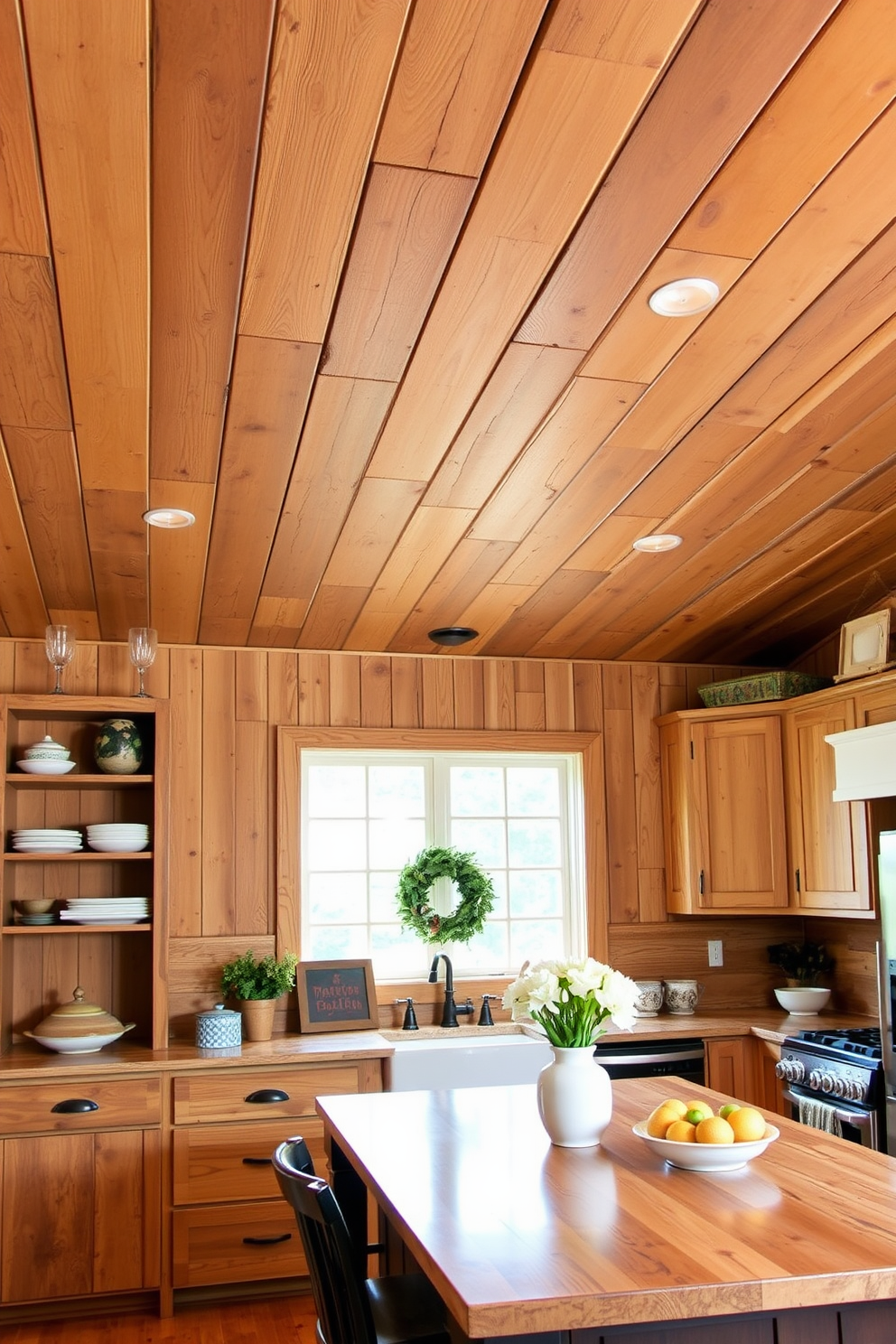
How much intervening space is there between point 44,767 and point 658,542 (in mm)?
2368

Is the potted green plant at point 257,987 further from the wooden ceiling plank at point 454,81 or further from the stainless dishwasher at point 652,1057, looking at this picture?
the wooden ceiling plank at point 454,81

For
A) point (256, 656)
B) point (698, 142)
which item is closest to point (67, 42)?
point (698, 142)

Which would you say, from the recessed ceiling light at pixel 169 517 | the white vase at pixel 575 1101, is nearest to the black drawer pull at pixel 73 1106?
the recessed ceiling light at pixel 169 517

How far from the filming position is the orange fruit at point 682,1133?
2389 millimetres

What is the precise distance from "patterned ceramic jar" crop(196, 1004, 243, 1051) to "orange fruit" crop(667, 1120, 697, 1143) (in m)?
2.31

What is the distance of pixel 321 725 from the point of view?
198 inches

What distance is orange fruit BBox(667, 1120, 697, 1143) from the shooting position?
2.39m

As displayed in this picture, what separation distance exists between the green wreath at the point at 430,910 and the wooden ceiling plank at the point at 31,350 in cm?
249

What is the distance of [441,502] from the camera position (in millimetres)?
3699

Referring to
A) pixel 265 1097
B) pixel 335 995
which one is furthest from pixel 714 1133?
pixel 335 995

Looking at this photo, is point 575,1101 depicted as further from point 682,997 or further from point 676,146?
point 682,997

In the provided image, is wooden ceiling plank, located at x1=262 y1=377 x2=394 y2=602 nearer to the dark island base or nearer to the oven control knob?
the dark island base

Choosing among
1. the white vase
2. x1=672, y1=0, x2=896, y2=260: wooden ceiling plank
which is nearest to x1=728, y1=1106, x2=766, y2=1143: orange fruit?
the white vase

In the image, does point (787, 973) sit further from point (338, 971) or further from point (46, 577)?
point (46, 577)
